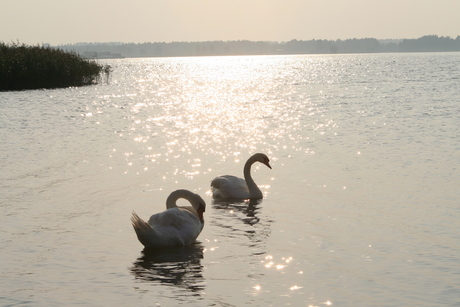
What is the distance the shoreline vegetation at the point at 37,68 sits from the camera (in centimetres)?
5062

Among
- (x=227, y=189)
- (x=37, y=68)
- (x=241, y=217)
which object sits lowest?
(x=241, y=217)

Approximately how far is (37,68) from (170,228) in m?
43.0

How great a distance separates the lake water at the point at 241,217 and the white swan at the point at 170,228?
0.22 meters

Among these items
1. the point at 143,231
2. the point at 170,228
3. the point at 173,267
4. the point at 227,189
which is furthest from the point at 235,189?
the point at 173,267

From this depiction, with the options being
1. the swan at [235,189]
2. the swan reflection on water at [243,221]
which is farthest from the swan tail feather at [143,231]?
the swan at [235,189]

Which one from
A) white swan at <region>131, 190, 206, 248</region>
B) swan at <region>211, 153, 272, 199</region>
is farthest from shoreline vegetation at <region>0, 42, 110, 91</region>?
white swan at <region>131, 190, 206, 248</region>

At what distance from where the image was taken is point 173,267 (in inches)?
428

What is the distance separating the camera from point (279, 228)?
1305cm

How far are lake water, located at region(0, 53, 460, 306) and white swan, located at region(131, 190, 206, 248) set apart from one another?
216 millimetres

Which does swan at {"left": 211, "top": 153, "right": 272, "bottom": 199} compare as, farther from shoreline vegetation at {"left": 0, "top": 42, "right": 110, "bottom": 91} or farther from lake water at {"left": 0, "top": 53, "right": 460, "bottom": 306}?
shoreline vegetation at {"left": 0, "top": 42, "right": 110, "bottom": 91}

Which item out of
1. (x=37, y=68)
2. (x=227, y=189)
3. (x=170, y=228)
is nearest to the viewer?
(x=170, y=228)

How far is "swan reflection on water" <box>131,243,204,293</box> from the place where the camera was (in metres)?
10.1

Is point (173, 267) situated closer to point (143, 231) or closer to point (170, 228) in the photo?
Answer: point (143, 231)

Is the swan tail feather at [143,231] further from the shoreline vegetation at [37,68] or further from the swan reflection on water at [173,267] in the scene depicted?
the shoreline vegetation at [37,68]
